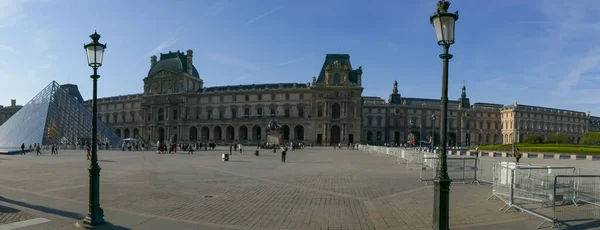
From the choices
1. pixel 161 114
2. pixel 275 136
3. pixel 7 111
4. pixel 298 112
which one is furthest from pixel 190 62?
pixel 7 111

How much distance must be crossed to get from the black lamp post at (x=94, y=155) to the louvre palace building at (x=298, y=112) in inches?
2390

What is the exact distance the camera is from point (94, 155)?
7340 millimetres

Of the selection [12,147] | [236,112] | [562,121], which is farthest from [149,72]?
[562,121]

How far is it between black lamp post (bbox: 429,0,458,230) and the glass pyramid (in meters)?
47.0

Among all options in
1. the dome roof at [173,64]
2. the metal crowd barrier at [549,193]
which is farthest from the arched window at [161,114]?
the metal crowd barrier at [549,193]

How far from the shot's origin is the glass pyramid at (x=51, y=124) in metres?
43.8

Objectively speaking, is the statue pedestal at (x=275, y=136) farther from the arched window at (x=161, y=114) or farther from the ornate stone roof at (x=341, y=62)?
the arched window at (x=161, y=114)

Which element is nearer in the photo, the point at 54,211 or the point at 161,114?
the point at 54,211

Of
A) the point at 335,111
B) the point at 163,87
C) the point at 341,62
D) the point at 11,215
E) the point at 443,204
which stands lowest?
the point at 11,215

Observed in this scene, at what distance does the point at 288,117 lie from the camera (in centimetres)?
7894

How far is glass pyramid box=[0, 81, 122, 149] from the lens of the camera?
43.8 m

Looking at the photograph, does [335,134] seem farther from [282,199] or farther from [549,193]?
[549,193]

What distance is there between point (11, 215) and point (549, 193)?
11.8 m

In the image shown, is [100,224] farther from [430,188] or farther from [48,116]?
[48,116]
